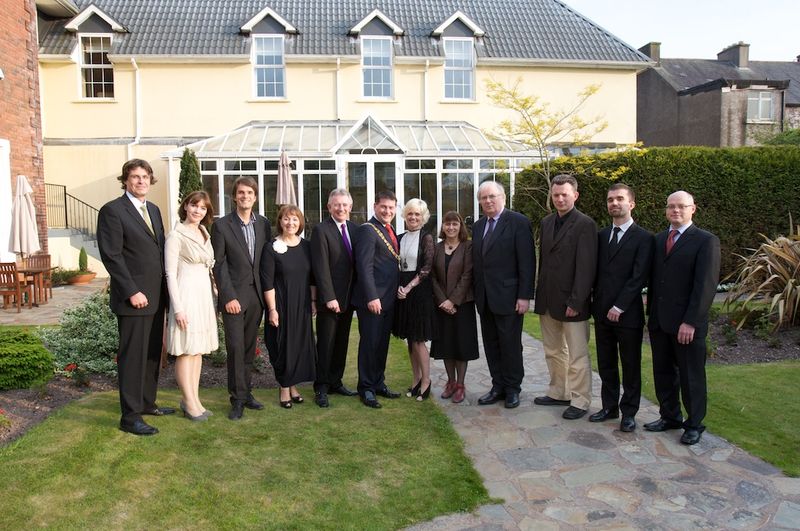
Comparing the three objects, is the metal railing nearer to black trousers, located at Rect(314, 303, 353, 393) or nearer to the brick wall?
the brick wall

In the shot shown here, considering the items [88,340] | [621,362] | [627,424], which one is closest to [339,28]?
[88,340]

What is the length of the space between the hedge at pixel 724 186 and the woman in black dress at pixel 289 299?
371 inches

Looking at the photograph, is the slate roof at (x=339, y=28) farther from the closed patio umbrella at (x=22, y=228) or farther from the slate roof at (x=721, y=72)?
the slate roof at (x=721, y=72)

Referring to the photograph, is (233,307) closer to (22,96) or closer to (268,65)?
(22,96)

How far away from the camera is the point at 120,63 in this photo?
18109 millimetres

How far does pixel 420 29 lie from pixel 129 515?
1871 cm

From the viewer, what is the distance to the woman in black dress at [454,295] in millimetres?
5391

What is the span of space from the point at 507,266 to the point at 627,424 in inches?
63.8

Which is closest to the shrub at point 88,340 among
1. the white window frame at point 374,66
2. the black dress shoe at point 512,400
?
the black dress shoe at point 512,400

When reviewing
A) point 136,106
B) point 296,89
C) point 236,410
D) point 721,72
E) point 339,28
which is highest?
point 721,72

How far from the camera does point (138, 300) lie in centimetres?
450

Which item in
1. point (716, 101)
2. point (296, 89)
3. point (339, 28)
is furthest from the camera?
point (716, 101)

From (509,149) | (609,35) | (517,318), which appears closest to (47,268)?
(517,318)

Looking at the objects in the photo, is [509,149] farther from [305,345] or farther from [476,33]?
[305,345]
